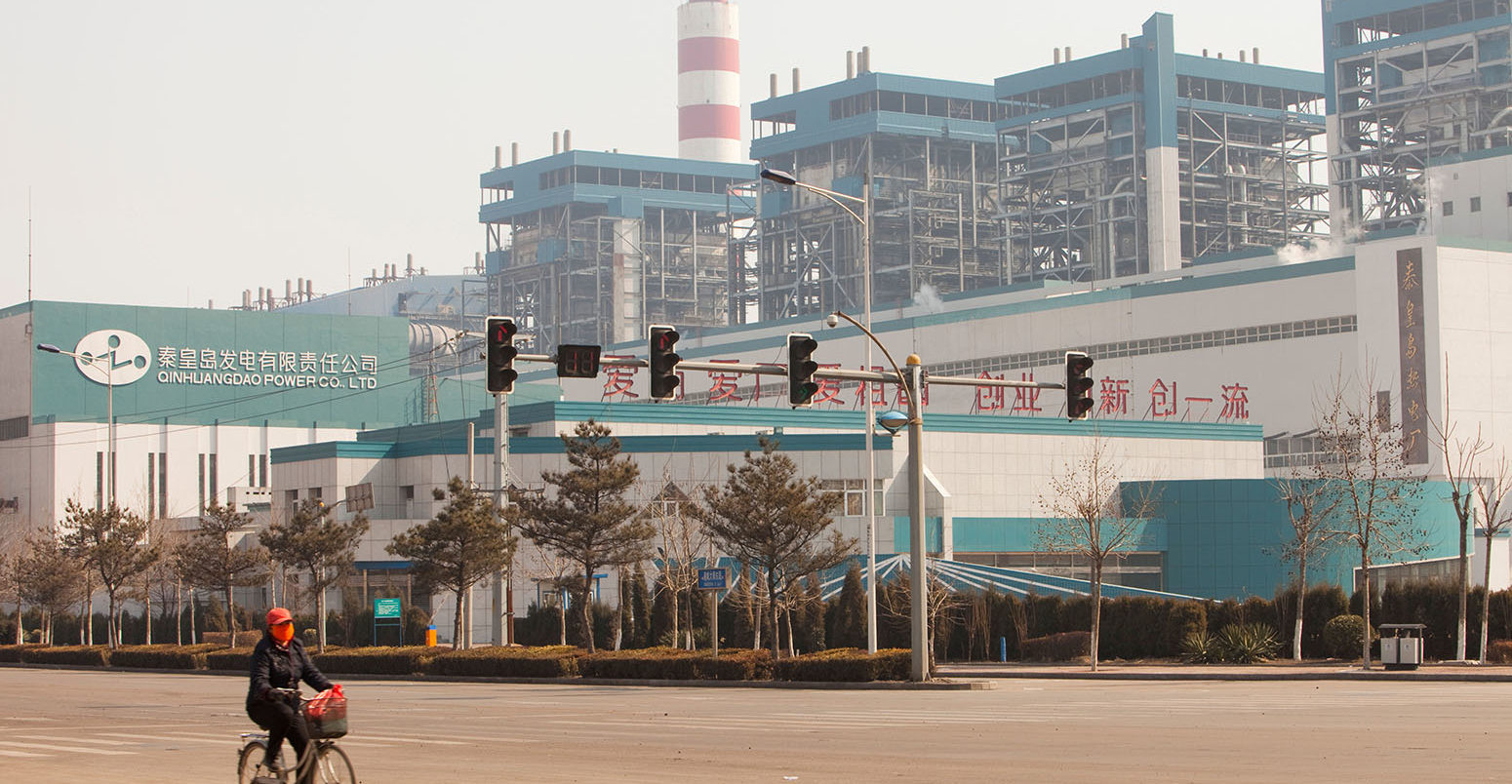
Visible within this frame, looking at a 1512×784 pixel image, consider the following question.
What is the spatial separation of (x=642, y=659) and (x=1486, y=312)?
61.9 meters

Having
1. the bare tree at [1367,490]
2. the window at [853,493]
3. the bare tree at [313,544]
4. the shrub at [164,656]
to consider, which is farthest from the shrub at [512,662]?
the window at [853,493]

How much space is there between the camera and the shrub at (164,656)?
53.7m

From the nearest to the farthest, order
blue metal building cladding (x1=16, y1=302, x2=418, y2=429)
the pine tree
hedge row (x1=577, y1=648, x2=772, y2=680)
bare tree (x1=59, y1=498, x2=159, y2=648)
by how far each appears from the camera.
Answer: hedge row (x1=577, y1=648, x2=772, y2=680), the pine tree, bare tree (x1=59, y1=498, x2=159, y2=648), blue metal building cladding (x1=16, y1=302, x2=418, y2=429)

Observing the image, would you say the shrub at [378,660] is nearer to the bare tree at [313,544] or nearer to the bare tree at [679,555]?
the bare tree at [313,544]

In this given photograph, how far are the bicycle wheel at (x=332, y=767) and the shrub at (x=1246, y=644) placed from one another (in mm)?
34942

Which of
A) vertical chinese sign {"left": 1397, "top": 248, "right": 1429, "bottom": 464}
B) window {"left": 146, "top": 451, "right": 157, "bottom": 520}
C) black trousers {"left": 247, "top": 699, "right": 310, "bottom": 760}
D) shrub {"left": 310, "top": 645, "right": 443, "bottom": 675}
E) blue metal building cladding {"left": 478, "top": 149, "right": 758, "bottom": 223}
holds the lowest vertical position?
shrub {"left": 310, "top": 645, "right": 443, "bottom": 675}

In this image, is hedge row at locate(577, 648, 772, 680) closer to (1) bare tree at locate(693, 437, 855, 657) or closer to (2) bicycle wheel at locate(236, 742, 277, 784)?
(1) bare tree at locate(693, 437, 855, 657)

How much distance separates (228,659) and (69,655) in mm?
10492

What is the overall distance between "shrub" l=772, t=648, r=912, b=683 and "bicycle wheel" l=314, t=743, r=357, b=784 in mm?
22854

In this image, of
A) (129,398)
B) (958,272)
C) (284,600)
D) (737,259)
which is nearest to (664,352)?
(284,600)

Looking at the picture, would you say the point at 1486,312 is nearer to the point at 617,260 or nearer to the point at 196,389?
the point at 196,389

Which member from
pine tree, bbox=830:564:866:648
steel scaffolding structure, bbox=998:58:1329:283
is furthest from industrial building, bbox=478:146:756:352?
pine tree, bbox=830:564:866:648

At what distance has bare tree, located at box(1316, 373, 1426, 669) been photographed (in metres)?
44.4

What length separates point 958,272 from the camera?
510 feet
